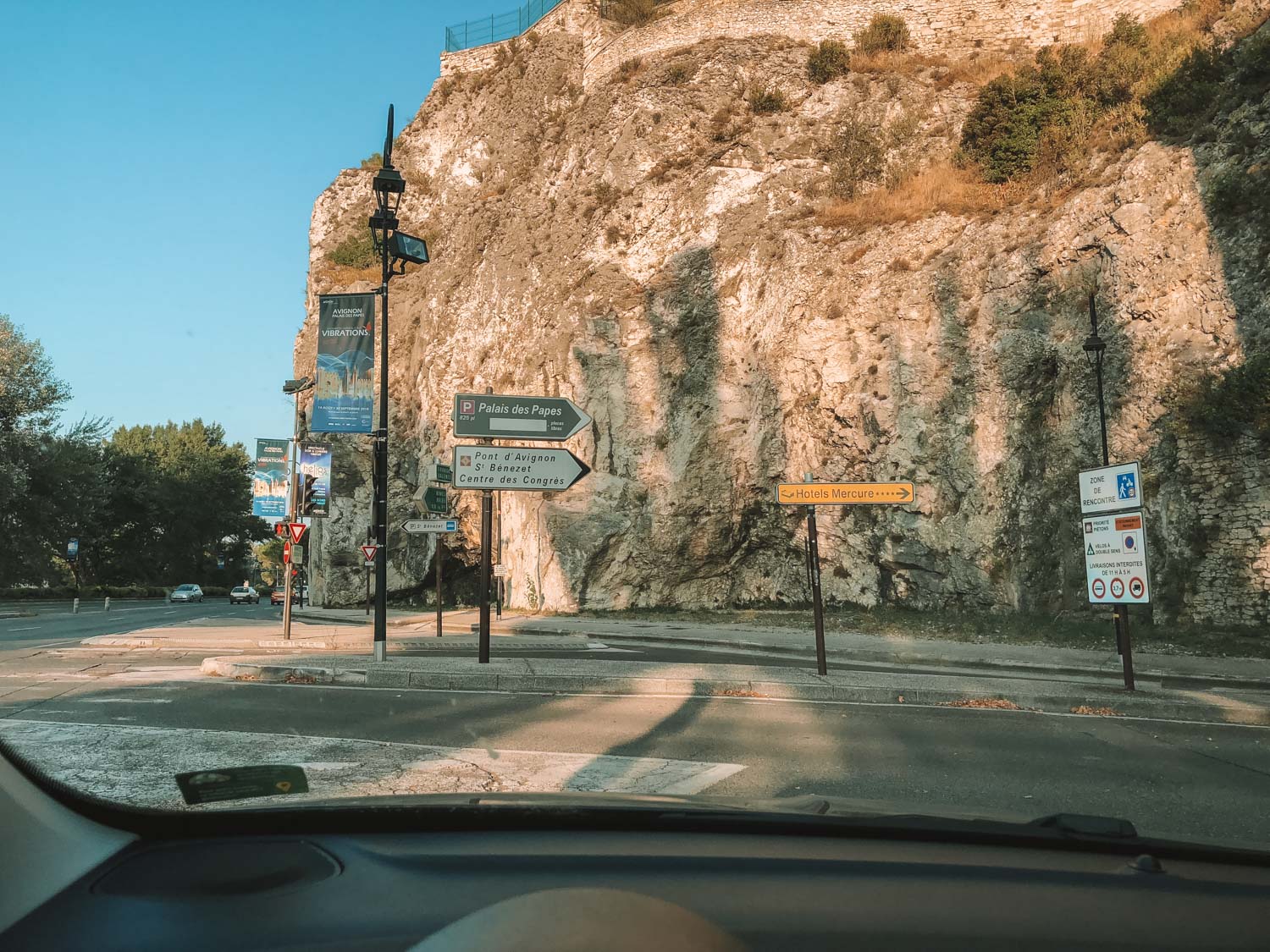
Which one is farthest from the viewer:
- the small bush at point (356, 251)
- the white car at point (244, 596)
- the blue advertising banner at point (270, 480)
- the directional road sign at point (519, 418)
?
the white car at point (244, 596)

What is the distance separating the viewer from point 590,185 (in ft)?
120

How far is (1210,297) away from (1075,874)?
22.5 m

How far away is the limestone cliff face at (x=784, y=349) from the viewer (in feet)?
68.8

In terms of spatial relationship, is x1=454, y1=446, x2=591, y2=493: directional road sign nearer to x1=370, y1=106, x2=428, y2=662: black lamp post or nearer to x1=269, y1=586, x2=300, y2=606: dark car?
x1=370, y1=106, x2=428, y2=662: black lamp post

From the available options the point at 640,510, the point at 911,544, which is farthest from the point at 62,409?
the point at 911,544

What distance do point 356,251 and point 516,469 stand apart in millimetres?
40079

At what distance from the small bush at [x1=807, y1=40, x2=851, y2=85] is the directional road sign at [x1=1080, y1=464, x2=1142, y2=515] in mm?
27069

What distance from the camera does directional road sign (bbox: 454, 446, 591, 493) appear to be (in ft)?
46.1

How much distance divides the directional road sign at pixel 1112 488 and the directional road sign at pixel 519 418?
739 cm

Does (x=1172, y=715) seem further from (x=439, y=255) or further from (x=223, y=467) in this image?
(x=223, y=467)

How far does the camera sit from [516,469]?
14.1m

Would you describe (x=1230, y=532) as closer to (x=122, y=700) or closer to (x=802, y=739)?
(x=802, y=739)

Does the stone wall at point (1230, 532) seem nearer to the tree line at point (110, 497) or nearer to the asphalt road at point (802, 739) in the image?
the asphalt road at point (802, 739)

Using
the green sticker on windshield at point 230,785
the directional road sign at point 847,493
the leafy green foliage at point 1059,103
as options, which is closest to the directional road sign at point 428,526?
the directional road sign at point 847,493
